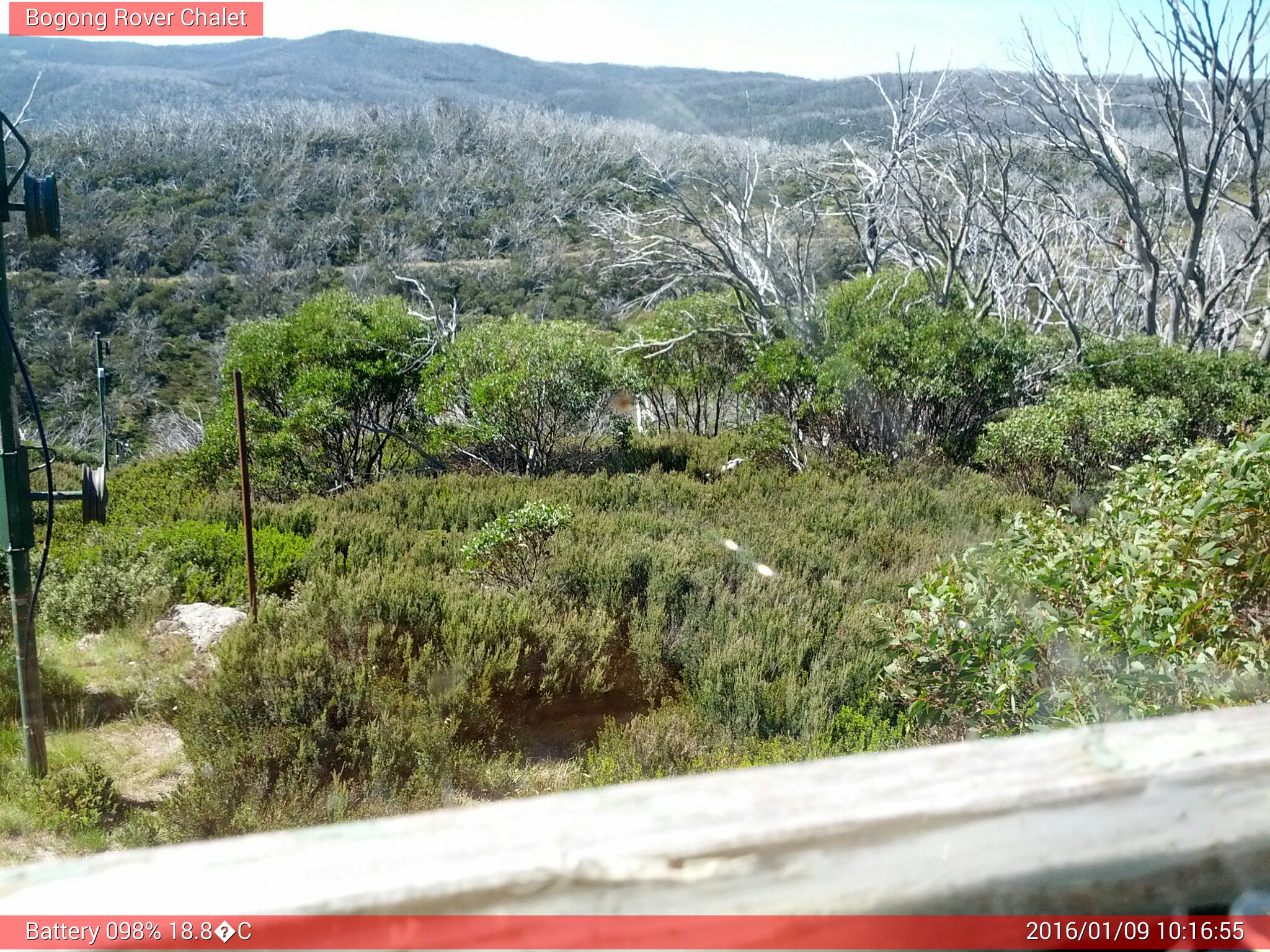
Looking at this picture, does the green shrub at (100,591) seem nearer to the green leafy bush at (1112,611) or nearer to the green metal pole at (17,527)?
the green metal pole at (17,527)

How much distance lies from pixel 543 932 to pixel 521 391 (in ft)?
34.1

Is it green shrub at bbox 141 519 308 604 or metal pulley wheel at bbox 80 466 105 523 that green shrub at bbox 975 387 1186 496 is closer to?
green shrub at bbox 141 519 308 604

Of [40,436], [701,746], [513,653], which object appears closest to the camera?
[40,436]

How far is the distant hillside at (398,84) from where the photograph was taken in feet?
72.2

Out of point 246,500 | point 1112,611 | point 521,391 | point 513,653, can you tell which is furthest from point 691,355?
point 1112,611

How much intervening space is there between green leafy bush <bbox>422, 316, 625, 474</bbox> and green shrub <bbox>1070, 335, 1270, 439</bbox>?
5.69 m

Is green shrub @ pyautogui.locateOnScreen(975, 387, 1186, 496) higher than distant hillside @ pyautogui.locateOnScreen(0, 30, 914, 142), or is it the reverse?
distant hillside @ pyautogui.locateOnScreen(0, 30, 914, 142)

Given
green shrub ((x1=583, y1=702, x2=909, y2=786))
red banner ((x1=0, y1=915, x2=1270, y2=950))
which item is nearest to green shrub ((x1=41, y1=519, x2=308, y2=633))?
green shrub ((x1=583, y1=702, x2=909, y2=786))

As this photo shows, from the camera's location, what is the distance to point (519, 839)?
663 millimetres

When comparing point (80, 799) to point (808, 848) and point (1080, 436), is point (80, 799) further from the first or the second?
point (1080, 436)

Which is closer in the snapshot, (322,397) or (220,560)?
(220,560)

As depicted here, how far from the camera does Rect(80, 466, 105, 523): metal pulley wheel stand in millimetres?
4234

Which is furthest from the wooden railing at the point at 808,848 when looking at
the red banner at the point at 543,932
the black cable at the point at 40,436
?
the black cable at the point at 40,436

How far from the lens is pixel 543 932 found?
25.1 inches
